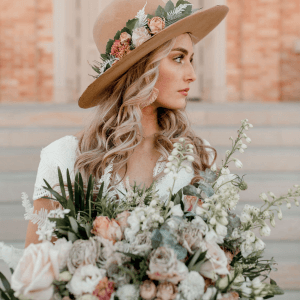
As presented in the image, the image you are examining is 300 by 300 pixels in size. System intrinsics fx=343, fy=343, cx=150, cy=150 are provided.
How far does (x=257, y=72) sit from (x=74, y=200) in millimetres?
5568

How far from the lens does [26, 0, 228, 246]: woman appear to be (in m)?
1.44

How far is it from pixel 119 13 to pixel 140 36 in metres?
0.18

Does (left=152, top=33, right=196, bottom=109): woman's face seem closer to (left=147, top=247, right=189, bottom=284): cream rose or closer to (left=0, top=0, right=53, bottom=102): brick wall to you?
(left=147, top=247, right=189, bottom=284): cream rose

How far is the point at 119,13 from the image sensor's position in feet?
4.90

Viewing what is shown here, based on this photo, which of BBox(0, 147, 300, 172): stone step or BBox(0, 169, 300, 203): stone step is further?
BBox(0, 147, 300, 172): stone step

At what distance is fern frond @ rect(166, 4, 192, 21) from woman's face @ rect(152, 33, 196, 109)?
9cm

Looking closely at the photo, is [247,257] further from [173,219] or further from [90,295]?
[90,295]

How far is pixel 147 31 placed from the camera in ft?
4.66

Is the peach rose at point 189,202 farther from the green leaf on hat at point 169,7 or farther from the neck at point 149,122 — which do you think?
the green leaf on hat at point 169,7

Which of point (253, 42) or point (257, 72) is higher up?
point (253, 42)

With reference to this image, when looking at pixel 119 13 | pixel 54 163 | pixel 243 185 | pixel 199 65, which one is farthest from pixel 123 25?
pixel 199 65

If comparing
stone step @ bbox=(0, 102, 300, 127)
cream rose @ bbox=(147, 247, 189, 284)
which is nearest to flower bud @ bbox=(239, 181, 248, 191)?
cream rose @ bbox=(147, 247, 189, 284)

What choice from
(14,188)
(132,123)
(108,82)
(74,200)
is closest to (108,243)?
(74,200)

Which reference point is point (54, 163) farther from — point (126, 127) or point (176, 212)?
point (176, 212)
